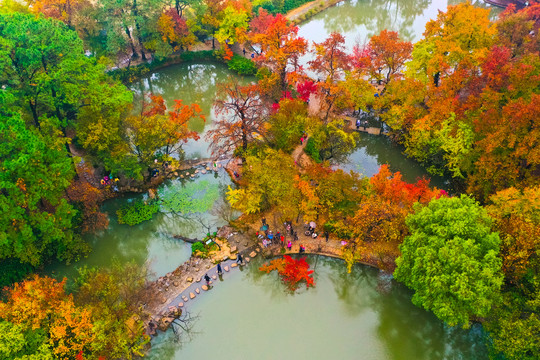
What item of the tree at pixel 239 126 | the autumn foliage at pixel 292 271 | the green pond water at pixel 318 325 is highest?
the tree at pixel 239 126

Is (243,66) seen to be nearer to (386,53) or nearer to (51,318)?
(386,53)

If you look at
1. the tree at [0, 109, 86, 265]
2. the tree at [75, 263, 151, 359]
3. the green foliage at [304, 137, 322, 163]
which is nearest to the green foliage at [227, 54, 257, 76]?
the green foliage at [304, 137, 322, 163]

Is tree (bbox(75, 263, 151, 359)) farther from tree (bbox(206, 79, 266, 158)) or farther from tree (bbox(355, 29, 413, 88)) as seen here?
tree (bbox(355, 29, 413, 88))

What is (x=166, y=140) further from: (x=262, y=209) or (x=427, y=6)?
(x=427, y=6)

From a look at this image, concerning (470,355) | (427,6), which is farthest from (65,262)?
(427,6)

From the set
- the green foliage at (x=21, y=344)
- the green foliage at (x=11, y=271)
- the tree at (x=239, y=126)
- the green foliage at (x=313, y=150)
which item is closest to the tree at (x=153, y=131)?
the tree at (x=239, y=126)

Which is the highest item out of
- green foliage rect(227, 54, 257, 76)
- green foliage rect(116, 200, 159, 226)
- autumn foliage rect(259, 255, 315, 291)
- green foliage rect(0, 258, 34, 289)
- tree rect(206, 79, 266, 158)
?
green foliage rect(227, 54, 257, 76)

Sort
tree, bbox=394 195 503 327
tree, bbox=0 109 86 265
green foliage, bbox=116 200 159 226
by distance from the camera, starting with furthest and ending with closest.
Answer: green foliage, bbox=116 200 159 226 → tree, bbox=0 109 86 265 → tree, bbox=394 195 503 327

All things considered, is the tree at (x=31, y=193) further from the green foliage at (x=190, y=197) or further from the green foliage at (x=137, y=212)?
the green foliage at (x=190, y=197)
